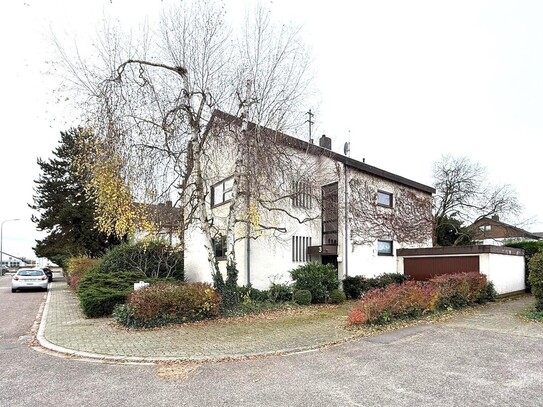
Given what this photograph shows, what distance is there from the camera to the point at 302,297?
1351cm

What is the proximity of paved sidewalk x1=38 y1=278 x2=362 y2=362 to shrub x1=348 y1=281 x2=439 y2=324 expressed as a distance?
2.18 feet

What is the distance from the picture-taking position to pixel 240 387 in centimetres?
541

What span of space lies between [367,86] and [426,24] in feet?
8.93

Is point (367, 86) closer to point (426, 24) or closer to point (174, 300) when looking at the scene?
point (426, 24)

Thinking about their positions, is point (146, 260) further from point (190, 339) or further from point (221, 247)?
point (190, 339)

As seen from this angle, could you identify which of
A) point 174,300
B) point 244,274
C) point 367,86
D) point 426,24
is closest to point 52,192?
point 244,274

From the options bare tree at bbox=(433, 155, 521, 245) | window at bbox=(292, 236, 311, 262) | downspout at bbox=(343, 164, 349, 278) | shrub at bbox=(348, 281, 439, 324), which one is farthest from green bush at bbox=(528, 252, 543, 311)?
bare tree at bbox=(433, 155, 521, 245)

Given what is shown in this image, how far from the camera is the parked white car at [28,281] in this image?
74.2 feet

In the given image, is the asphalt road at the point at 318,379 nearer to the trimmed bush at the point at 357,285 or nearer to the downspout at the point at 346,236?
the trimmed bush at the point at 357,285

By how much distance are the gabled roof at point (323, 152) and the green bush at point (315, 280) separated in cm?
436

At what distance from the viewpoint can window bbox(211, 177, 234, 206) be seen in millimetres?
15941

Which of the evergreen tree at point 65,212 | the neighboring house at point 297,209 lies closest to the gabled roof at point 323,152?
the neighboring house at point 297,209

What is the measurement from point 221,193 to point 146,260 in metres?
4.25

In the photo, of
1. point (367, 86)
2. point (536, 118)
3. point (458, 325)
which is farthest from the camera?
point (536, 118)
